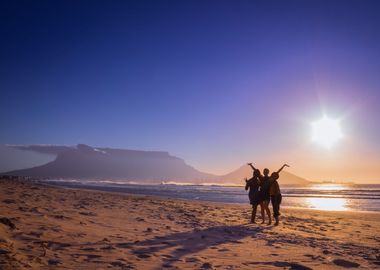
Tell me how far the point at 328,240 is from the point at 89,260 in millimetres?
6660

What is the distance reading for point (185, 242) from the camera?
26.3 ft

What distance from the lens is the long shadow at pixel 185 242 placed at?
668 centimetres

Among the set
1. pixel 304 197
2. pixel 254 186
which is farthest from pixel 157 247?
pixel 304 197

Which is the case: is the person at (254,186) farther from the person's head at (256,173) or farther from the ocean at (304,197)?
the ocean at (304,197)

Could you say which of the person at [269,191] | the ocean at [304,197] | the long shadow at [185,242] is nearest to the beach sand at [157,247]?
the long shadow at [185,242]

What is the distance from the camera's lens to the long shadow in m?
6.68

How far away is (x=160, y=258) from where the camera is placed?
20.7ft

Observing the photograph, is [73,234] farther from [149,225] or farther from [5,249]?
[149,225]

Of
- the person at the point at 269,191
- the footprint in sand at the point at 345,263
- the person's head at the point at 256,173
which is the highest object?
the person's head at the point at 256,173

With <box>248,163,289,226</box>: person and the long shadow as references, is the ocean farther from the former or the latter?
the long shadow

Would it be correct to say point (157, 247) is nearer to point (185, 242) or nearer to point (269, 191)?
point (185, 242)

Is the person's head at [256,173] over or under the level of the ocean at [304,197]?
over

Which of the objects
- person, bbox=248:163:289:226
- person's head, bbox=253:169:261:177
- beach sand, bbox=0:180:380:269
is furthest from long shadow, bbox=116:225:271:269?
person's head, bbox=253:169:261:177

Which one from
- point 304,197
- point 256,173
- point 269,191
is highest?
point 256,173
